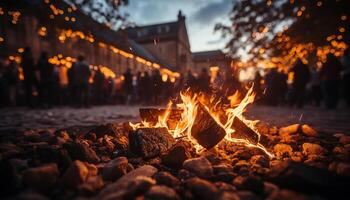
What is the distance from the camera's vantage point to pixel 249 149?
9.34ft

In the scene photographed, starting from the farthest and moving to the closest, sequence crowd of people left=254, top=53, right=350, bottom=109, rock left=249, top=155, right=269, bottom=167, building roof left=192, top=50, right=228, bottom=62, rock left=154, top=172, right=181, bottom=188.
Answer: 1. crowd of people left=254, top=53, right=350, bottom=109
2. building roof left=192, top=50, right=228, bottom=62
3. rock left=249, top=155, right=269, bottom=167
4. rock left=154, top=172, right=181, bottom=188

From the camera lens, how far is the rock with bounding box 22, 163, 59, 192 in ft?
5.71

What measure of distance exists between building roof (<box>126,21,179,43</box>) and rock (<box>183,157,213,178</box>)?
46.9m

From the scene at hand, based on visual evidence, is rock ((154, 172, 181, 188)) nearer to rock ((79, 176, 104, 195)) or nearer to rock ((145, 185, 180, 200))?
rock ((145, 185, 180, 200))

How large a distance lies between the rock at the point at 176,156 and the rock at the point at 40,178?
3.42ft

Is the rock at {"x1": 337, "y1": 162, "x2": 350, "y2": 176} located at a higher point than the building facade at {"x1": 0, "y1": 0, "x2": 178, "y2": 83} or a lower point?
lower

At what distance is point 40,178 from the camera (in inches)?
69.8

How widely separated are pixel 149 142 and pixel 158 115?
70cm

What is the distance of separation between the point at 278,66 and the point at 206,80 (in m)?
4.83

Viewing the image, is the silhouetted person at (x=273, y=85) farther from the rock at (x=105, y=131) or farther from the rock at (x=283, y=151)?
the rock at (x=105, y=131)

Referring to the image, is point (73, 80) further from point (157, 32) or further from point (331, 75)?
point (157, 32)

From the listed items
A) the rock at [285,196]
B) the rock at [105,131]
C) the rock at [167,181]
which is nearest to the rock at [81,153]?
the rock at [167,181]

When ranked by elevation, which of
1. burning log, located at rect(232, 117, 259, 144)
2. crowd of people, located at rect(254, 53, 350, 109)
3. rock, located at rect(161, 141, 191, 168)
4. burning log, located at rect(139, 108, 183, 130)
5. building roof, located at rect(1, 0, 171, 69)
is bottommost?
rock, located at rect(161, 141, 191, 168)

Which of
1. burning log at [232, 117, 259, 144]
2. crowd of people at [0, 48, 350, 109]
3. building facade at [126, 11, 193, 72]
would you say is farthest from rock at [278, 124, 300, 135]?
building facade at [126, 11, 193, 72]
